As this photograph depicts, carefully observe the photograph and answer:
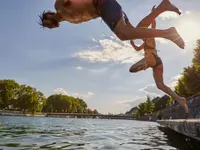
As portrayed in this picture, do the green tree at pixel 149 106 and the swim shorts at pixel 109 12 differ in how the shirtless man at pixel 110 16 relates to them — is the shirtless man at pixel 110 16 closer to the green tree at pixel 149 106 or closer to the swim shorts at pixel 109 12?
the swim shorts at pixel 109 12

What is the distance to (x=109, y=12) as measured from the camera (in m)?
3.37

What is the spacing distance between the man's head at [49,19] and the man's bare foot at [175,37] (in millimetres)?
1690

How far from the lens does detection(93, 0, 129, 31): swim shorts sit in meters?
3.36

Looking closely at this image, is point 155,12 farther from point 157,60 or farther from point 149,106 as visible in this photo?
point 149,106

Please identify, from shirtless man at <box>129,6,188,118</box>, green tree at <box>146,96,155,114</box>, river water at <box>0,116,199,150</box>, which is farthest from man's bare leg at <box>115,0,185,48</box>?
green tree at <box>146,96,155,114</box>

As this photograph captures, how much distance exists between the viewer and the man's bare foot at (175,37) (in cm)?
351

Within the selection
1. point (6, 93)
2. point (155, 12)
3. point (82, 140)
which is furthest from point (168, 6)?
point (6, 93)

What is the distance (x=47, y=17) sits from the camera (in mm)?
Answer: 3943

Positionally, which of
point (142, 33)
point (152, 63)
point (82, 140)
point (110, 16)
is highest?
point (110, 16)

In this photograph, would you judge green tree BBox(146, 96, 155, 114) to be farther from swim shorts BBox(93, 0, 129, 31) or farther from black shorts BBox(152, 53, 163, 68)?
swim shorts BBox(93, 0, 129, 31)

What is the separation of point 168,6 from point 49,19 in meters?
1.88


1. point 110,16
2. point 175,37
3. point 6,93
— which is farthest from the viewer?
point 6,93

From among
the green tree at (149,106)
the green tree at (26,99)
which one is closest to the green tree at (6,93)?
the green tree at (26,99)

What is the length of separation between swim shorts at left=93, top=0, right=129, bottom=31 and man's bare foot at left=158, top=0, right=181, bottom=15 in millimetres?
927
